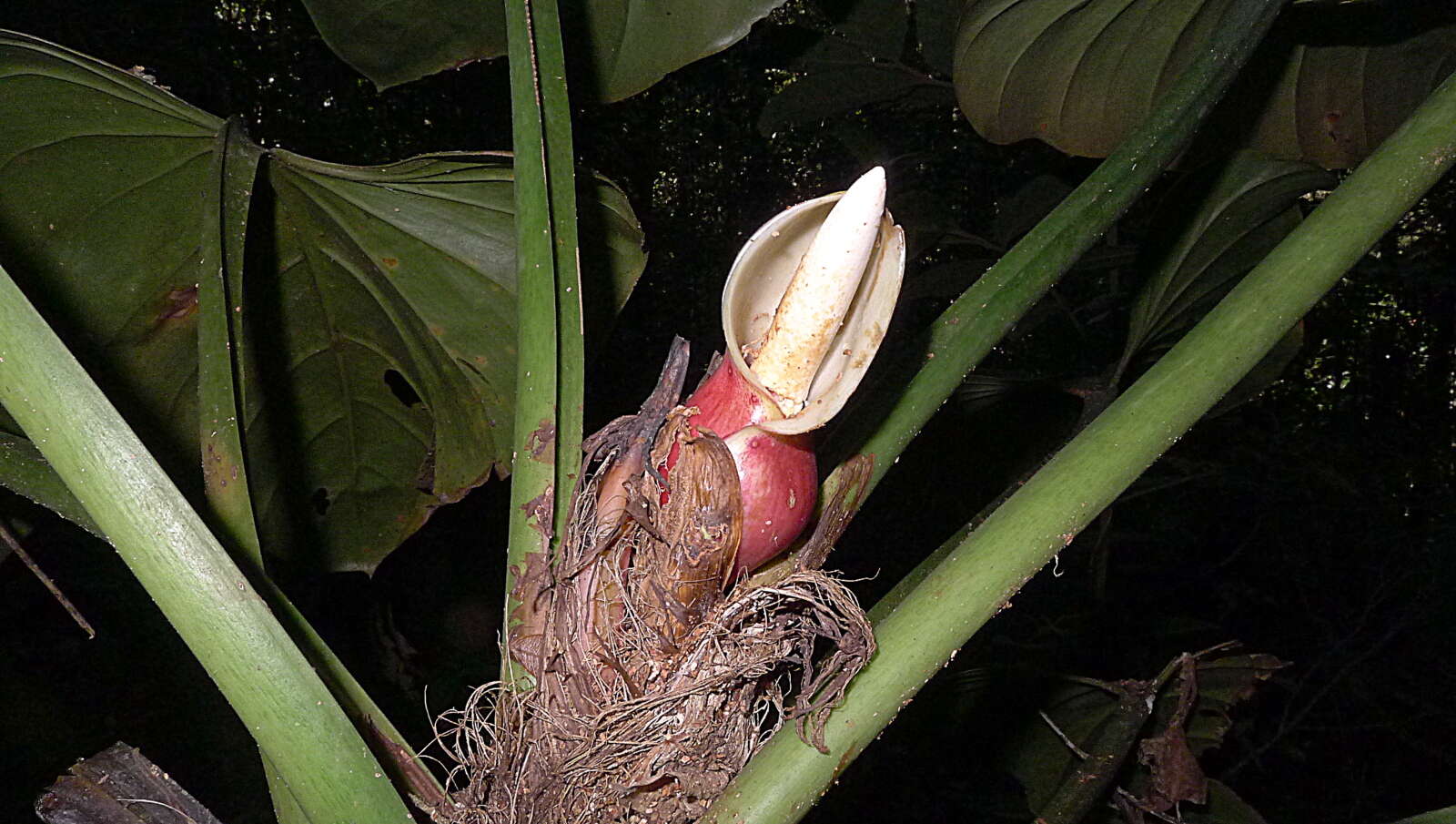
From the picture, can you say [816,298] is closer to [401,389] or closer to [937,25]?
[401,389]

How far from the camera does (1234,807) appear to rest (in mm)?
812

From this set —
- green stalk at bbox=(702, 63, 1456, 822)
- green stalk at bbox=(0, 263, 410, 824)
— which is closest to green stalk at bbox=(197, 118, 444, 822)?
green stalk at bbox=(0, 263, 410, 824)

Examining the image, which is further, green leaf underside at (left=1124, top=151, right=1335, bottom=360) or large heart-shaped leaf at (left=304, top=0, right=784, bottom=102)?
green leaf underside at (left=1124, top=151, right=1335, bottom=360)

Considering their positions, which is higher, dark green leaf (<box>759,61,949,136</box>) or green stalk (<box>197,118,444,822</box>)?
green stalk (<box>197,118,444,822</box>)

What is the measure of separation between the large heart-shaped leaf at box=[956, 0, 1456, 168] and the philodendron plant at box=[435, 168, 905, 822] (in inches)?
15.4

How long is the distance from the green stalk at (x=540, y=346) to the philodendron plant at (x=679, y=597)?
0.01 meters

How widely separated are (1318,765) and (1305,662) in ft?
0.74

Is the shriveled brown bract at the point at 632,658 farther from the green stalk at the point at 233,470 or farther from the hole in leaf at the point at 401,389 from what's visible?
the hole in leaf at the point at 401,389

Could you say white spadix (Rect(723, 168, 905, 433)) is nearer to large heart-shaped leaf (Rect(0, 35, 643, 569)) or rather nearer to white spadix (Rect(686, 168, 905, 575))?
white spadix (Rect(686, 168, 905, 575))

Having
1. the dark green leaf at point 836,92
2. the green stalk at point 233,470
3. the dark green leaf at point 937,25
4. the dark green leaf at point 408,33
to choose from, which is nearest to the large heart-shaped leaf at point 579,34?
the dark green leaf at point 408,33

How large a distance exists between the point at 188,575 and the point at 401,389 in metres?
0.50

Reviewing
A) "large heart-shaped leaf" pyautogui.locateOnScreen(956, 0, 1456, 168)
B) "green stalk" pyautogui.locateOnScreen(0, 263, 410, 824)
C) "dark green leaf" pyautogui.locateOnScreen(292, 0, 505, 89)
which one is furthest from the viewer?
"large heart-shaped leaf" pyautogui.locateOnScreen(956, 0, 1456, 168)

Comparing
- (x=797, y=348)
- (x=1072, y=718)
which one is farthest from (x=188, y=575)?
(x=1072, y=718)

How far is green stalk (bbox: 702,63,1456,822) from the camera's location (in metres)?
0.31
